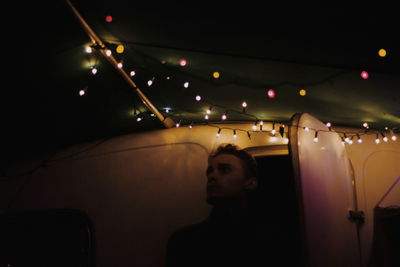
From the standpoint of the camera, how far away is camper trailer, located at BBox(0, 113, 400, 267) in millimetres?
3244

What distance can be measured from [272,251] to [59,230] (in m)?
2.67

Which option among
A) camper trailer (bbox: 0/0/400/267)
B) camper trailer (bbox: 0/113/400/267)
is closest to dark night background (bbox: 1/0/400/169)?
camper trailer (bbox: 0/0/400/267)

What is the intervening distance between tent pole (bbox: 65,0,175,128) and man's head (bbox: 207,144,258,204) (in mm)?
1008

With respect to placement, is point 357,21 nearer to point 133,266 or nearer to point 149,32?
point 149,32

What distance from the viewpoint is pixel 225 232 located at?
3.11m

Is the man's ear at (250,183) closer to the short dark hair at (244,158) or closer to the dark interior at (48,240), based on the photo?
the short dark hair at (244,158)

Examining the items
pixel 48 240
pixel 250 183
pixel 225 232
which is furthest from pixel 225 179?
pixel 48 240

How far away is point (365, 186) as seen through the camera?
3615 millimetres

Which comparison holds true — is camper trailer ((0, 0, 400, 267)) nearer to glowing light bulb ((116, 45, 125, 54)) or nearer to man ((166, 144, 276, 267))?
glowing light bulb ((116, 45, 125, 54))

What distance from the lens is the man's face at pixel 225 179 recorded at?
3.15 metres

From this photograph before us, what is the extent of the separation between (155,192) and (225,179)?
1151 mm

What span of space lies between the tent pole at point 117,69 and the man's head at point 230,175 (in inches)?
39.7

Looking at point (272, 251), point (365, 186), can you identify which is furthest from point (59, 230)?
point (365, 186)

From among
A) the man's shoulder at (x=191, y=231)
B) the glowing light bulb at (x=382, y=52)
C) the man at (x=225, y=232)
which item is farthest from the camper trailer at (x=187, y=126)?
the man's shoulder at (x=191, y=231)
